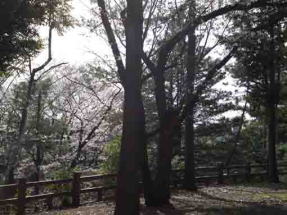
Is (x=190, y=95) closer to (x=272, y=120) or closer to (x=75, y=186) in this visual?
(x=75, y=186)

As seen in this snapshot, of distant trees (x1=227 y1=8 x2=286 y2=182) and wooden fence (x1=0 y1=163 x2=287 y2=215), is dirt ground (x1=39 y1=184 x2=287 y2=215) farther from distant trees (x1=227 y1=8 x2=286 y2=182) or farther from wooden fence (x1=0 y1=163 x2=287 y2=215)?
distant trees (x1=227 y1=8 x2=286 y2=182)

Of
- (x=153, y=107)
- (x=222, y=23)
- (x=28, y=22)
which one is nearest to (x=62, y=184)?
(x=28, y=22)

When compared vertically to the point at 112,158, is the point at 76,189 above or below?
below

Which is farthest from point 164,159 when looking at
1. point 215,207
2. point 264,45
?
point 264,45

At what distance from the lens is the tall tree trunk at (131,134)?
930 cm

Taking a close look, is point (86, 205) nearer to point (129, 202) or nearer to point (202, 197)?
point (202, 197)

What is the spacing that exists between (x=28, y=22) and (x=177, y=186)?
1082 cm

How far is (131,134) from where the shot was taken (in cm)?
928

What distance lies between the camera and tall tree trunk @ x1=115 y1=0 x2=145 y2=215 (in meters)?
9.30

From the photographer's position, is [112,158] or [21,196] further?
[112,158]

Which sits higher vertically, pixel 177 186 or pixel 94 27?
pixel 94 27

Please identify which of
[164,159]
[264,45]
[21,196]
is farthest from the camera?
[264,45]

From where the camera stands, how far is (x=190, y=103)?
44.3 feet

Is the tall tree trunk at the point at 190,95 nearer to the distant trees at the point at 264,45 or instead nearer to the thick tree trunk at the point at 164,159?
the thick tree trunk at the point at 164,159
